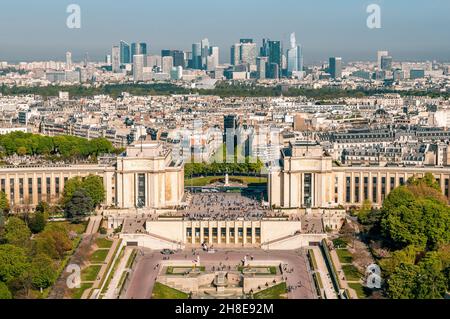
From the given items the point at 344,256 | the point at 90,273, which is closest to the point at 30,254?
the point at 90,273

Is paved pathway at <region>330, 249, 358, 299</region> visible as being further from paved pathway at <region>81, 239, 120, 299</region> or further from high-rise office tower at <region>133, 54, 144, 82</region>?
high-rise office tower at <region>133, 54, 144, 82</region>

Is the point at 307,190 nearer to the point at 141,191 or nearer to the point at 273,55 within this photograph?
the point at 141,191

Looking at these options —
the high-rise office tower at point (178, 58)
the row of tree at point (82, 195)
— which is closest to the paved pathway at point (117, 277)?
the row of tree at point (82, 195)

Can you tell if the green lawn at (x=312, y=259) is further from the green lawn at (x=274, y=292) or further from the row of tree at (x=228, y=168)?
the row of tree at (x=228, y=168)

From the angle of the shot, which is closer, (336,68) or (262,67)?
(262,67)

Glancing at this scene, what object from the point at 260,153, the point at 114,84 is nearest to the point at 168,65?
the point at 114,84

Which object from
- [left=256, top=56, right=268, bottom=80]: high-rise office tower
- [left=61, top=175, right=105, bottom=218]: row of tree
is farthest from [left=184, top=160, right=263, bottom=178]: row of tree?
[left=256, top=56, right=268, bottom=80]: high-rise office tower
